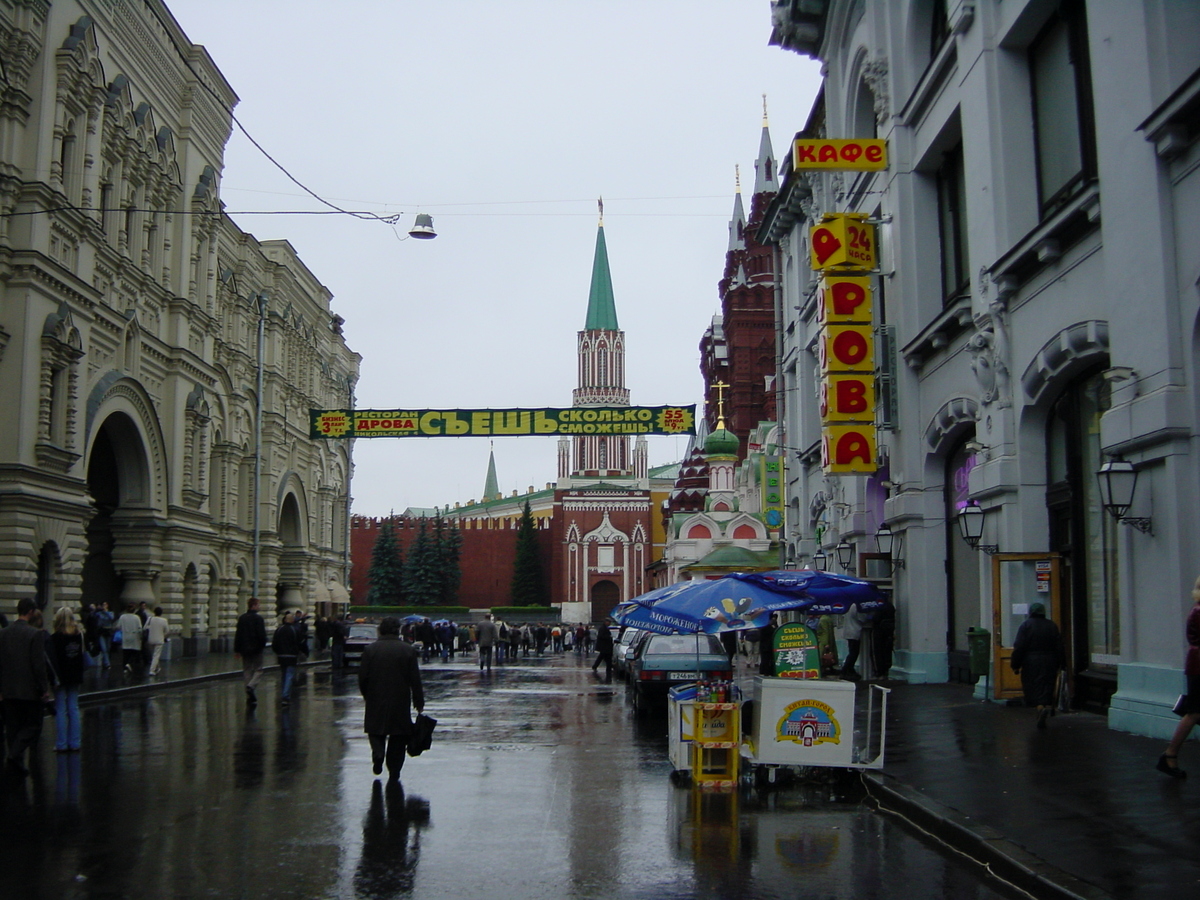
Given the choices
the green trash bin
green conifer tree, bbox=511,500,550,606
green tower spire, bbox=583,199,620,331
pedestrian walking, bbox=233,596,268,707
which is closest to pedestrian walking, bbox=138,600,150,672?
pedestrian walking, bbox=233,596,268,707

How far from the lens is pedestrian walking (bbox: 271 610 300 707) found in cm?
2066

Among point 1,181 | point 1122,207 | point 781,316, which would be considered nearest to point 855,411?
point 1122,207

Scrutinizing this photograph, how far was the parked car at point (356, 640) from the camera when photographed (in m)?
36.1

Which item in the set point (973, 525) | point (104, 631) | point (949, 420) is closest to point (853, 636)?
point (949, 420)

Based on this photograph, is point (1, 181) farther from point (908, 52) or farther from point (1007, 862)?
point (1007, 862)

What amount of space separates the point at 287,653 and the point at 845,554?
1229cm

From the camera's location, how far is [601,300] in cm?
14125

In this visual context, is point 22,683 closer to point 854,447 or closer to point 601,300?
point 854,447

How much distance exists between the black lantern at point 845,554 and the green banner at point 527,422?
14068mm

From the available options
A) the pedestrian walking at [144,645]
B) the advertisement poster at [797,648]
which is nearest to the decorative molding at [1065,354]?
the advertisement poster at [797,648]

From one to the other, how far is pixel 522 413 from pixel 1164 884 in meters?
35.5

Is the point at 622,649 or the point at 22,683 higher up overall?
the point at 22,683

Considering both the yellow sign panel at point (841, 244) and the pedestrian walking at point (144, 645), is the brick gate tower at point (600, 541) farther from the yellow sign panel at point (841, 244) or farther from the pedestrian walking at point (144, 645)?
the yellow sign panel at point (841, 244)

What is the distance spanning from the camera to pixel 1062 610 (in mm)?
15953
